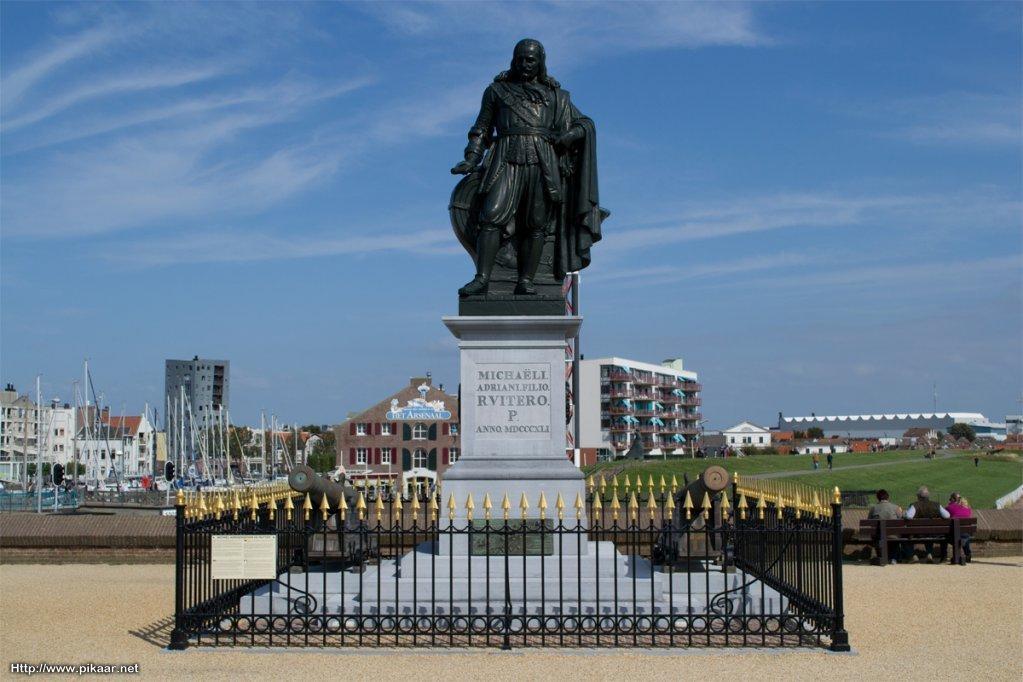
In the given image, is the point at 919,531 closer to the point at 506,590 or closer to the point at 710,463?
the point at 506,590

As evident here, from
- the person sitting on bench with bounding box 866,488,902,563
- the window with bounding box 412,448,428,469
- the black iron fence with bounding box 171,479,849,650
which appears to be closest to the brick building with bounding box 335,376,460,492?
the window with bounding box 412,448,428,469

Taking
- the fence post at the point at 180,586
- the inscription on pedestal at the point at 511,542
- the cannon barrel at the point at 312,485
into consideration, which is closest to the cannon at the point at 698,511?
the inscription on pedestal at the point at 511,542

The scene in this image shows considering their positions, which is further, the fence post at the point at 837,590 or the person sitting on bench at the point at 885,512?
the person sitting on bench at the point at 885,512

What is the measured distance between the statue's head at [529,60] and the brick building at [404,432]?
→ 87266mm

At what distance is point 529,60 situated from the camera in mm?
14359

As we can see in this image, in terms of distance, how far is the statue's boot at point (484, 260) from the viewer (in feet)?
46.4

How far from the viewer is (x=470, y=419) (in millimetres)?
13719

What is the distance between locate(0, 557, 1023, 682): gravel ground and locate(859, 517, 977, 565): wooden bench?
13.0ft

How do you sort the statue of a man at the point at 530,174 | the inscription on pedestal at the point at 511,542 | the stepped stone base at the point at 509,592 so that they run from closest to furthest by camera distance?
1. the stepped stone base at the point at 509,592
2. the inscription on pedestal at the point at 511,542
3. the statue of a man at the point at 530,174

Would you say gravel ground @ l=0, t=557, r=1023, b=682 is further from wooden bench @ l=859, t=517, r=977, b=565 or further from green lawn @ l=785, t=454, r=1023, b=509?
green lawn @ l=785, t=454, r=1023, b=509

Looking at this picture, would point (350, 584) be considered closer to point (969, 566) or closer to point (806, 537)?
point (806, 537)

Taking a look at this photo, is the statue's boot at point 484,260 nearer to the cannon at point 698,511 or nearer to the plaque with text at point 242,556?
the cannon at point 698,511

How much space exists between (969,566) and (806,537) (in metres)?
9.13

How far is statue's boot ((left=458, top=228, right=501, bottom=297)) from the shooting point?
46.4 feet
